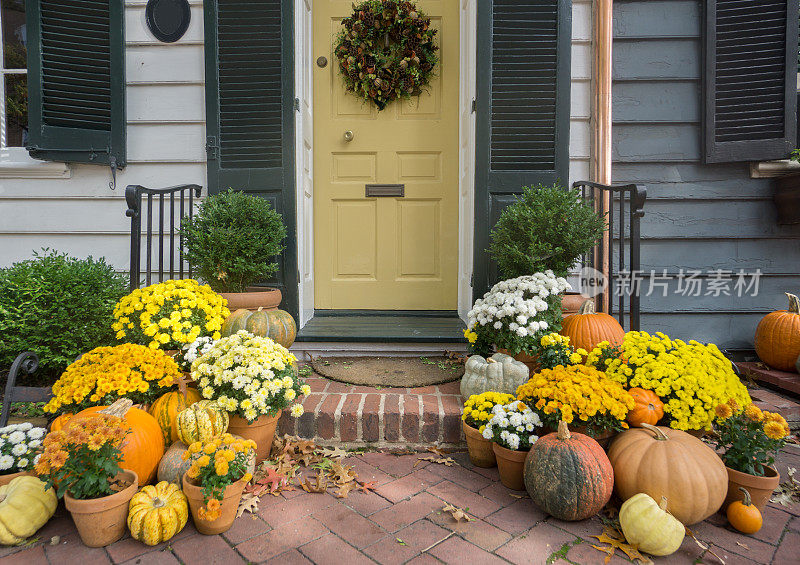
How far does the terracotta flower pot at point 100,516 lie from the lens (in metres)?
1.22

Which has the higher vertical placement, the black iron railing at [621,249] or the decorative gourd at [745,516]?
the black iron railing at [621,249]

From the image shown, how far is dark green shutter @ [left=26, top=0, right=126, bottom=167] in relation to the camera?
2627 millimetres

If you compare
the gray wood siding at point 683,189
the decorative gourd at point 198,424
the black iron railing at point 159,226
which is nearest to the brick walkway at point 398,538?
the decorative gourd at point 198,424

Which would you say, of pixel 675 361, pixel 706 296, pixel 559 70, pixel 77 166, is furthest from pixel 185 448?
pixel 706 296

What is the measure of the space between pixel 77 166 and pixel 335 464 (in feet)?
8.49

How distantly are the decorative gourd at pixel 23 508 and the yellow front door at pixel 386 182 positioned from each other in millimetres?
1933

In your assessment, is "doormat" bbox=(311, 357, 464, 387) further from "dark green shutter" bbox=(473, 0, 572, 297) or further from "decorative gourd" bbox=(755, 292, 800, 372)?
"decorative gourd" bbox=(755, 292, 800, 372)

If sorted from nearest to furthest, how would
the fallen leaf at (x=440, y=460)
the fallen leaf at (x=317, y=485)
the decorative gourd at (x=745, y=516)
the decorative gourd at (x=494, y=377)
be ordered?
the decorative gourd at (x=745, y=516), the fallen leaf at (x=317, y=485), the fallen leaf at (x=440, y=460), the decorative gourd at (x=494, y=377)

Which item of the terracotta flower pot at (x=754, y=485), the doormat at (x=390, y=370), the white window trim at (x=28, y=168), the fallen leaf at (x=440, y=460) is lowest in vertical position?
the fallen leaf at (x=440, y=460)

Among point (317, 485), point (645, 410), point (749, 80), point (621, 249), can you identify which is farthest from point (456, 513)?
point (749, 80)

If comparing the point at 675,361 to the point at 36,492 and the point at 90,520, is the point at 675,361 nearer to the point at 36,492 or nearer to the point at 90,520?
the point at 90,520

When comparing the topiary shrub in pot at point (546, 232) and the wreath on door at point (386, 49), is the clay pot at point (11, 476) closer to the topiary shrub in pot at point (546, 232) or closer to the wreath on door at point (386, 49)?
the topiary shrub in pot at point (546, 232)

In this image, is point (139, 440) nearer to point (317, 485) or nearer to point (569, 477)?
point (317, 485)

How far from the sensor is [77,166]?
109 inches
